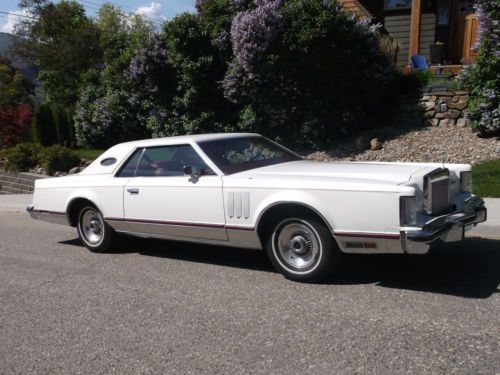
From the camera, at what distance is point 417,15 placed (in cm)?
1603

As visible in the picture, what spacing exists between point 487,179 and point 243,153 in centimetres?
532

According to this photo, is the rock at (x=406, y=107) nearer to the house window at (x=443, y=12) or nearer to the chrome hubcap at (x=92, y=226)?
the house window at (x=443, y=12)

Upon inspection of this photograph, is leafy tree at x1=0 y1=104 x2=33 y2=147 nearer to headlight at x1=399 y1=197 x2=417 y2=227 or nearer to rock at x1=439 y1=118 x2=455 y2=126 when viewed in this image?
rock at x1=439 y1=118 x2=455 y2=126

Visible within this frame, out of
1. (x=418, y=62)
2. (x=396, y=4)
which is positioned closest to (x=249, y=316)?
(x=418, y=62)

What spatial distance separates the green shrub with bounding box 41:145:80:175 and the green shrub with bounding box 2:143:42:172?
838mm

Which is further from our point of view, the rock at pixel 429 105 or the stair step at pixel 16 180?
the stair step at pixel 16 180

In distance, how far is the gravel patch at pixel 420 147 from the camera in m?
11.3

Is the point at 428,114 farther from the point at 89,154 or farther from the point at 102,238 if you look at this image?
the point at 89,154

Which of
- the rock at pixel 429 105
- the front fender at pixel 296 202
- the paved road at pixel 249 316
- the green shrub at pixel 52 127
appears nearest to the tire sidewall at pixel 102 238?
the paved road at pixel 249 316

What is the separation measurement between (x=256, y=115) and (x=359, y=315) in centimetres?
978

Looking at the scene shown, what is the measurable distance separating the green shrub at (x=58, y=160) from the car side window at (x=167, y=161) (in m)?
9.51

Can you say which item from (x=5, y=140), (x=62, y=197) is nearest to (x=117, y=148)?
(x=62, y=197)

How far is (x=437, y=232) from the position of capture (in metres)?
4.75

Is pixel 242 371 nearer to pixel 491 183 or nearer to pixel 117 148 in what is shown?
pixel 117 148
